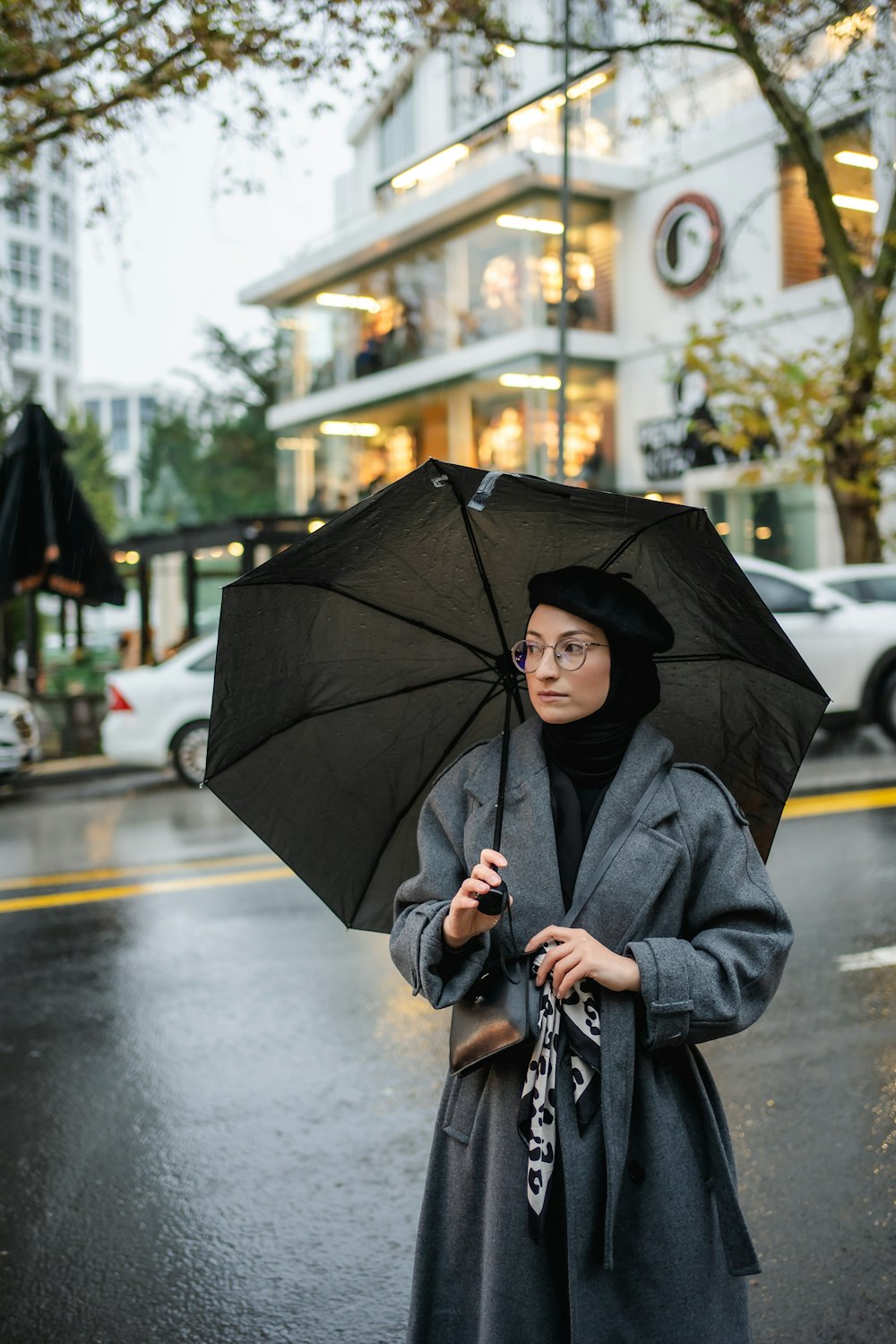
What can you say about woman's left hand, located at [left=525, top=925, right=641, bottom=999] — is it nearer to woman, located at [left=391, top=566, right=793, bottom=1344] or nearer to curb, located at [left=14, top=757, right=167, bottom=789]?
woman, located at [left=391, top=566, right=793, bottom=1344]

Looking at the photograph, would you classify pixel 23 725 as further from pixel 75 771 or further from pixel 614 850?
pixel 614 850

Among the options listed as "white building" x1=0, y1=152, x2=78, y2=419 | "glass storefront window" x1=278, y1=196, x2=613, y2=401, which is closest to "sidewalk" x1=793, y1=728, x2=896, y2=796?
"glass storefront window" x1=278, y1=196, x2=613, y2=401

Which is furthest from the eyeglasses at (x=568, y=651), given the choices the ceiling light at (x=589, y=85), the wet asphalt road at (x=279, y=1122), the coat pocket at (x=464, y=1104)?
the ceiling light at (x=589, y=85)

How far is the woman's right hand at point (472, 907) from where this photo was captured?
6.70 feet

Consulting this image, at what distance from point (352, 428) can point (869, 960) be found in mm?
28263

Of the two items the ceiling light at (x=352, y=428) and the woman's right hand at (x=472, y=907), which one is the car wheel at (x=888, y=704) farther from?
the ceiling light at (x=352, y=428)

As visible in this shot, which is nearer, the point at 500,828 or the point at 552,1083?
the point at 552,1083

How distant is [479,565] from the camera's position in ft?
8.32

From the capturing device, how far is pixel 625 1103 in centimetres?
214

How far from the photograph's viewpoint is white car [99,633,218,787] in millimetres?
13242

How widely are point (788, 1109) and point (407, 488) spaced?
3215 mm

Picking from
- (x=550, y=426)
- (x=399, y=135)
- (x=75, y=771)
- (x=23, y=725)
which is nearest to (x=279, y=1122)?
(x=23, y=725)

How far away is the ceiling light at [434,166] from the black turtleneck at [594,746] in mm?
28324

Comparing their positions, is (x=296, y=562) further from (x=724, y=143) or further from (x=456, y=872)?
(x=724, y=143)
